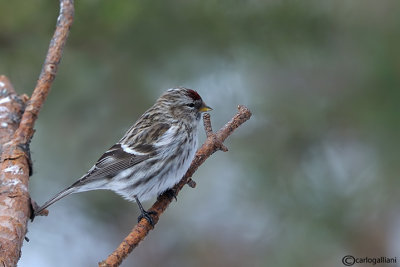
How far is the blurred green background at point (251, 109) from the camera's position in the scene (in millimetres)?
3154

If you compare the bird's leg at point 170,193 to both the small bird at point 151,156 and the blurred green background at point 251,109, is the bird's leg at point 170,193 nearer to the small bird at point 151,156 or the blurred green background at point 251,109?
the small bird at point 151,156

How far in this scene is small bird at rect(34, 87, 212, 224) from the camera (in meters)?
2.72

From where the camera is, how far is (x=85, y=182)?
2.69 meters

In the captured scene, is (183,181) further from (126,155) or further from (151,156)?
(126,155)

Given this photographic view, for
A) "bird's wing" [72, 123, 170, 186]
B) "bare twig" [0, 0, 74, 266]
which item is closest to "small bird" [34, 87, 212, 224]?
"bird's wing" [72, 123, 170, 186]

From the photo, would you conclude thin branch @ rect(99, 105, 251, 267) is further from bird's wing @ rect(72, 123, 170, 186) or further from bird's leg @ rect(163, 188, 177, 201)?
bird's wing @ rect(72, 123, 170, 186)

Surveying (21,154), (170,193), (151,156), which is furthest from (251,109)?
(21,154)

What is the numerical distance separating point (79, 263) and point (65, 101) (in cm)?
110

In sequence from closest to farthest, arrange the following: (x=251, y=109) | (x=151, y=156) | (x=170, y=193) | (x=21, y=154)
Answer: (x=21, y=154) < (x=170, y=193) < (x=151, y=156) < (x=251, y=109)

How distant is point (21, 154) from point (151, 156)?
0.80 metres

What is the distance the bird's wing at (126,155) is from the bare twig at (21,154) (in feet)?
1.66

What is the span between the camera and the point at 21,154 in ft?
7.30

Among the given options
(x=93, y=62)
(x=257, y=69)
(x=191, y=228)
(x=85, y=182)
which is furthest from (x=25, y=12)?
(x=191, y=228)

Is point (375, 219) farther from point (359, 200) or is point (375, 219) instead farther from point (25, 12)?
point (25, 12)
